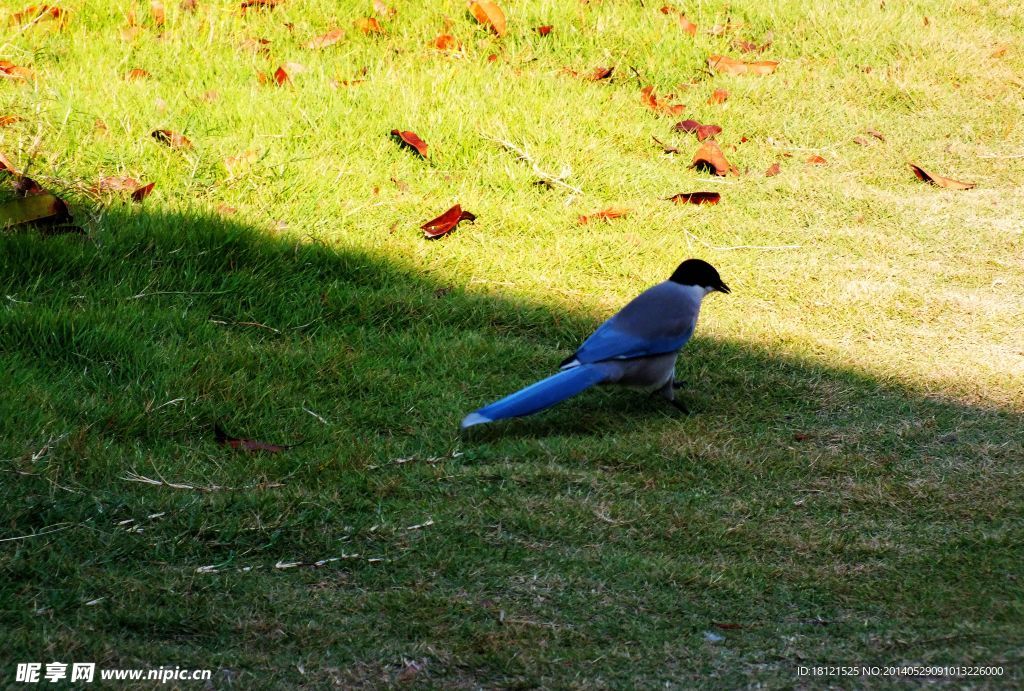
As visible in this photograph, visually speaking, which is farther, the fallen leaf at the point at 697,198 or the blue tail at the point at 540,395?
the fallen leaf at the point at 697,198

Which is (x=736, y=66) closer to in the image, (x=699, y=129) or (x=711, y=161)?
(x=699, y=129)

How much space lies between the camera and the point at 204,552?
298 centimetres

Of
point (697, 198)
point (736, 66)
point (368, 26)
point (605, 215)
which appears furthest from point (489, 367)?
point (736, 66)

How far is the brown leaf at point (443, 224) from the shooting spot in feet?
16.9

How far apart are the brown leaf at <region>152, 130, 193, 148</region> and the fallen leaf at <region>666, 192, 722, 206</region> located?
A: 2.45 meters

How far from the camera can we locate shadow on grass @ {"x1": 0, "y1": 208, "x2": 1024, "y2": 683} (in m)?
2.78

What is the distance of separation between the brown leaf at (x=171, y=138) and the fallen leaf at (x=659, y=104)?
2866 mm

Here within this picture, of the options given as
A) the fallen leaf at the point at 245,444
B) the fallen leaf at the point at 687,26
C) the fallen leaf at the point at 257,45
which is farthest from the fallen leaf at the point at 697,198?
the fallen leaf at the point at 245,444

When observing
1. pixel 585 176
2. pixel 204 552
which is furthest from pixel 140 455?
pixel 585 176

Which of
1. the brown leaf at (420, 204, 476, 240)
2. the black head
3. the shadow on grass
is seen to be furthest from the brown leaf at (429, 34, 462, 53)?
the black head

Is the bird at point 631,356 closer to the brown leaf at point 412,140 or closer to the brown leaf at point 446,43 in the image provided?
the brown leaf at point 412,140

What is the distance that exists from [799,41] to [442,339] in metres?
4.52

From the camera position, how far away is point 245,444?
11.8 ft

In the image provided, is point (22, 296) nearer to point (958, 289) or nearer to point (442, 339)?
point (442, 339)
